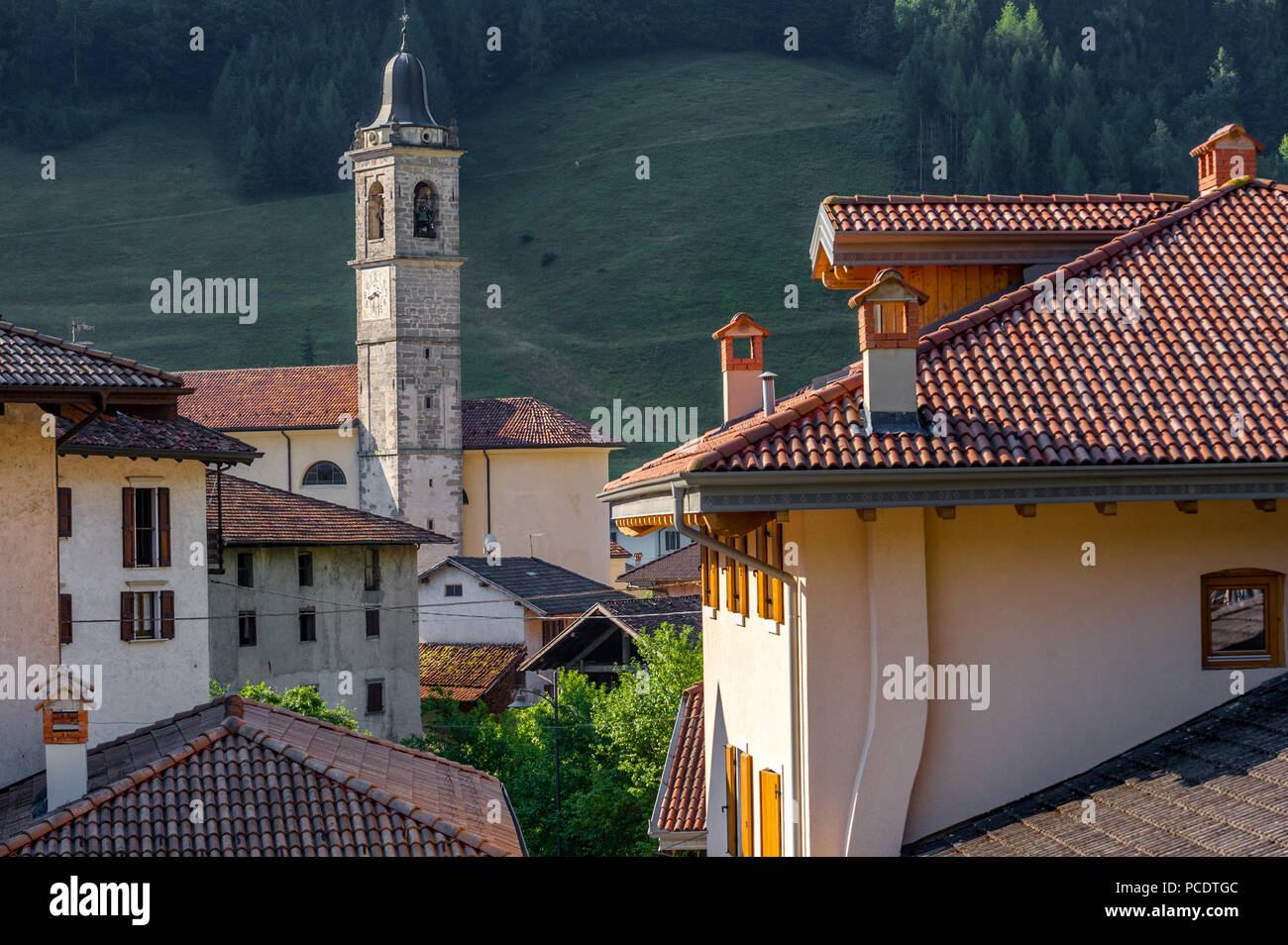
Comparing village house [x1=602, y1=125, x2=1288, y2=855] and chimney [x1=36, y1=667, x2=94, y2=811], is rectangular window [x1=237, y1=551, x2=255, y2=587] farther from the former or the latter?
village house [x1=602, y1=125, x2=1288, y2=855]

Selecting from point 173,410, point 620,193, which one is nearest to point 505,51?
point 620,193

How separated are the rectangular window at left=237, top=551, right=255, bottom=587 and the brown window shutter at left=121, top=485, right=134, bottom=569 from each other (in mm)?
14759

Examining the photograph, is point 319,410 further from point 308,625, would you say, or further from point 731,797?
point 731,797

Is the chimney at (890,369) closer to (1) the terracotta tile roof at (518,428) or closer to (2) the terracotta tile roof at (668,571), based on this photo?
(2) the terracotta tile roof at (668,571)

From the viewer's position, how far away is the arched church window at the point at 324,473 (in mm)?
76688

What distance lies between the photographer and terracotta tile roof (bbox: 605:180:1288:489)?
13227 mm

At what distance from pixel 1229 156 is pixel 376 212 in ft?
205

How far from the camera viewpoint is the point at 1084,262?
1578 cm

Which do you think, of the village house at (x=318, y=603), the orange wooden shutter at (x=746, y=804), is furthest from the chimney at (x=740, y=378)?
the village house at (x=318, y=603)

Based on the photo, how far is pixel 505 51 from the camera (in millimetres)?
156500

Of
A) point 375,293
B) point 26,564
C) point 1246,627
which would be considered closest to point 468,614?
point 375,293

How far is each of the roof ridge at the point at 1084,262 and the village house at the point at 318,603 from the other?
34.1m

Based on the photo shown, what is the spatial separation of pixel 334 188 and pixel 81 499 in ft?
362
